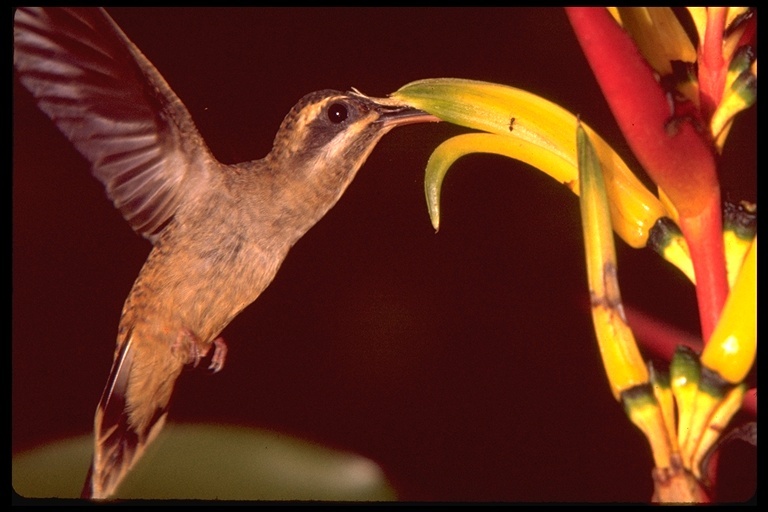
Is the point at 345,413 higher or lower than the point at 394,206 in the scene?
lower

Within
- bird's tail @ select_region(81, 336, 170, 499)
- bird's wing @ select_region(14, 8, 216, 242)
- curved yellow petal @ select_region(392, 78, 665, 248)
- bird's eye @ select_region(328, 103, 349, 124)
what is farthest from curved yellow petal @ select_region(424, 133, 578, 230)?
bird's tail @ select_region(81, 336, 170, 499)

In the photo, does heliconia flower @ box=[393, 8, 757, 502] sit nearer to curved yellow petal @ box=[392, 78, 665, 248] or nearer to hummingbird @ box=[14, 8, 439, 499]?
curved yellow petal @ box=[392, 78, 665, 248]

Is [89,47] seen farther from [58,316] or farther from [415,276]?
[415,276]

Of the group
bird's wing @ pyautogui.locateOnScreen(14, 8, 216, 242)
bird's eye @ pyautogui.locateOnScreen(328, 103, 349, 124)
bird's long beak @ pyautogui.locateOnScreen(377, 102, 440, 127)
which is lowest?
bird's long beak @ pyautogui.locateOnScreen(377, 102, 440, 127)

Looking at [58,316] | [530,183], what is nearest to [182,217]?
[58,316]

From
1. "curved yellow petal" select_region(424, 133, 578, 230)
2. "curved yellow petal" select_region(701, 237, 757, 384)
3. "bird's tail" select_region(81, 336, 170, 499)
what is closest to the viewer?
"curved yellow petal" select_region(701, 237, 757, 384)

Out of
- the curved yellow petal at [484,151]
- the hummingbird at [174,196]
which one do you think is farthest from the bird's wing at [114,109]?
the curved yellow petal at [484,151]

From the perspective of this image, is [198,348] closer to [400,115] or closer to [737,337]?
[400,115]
